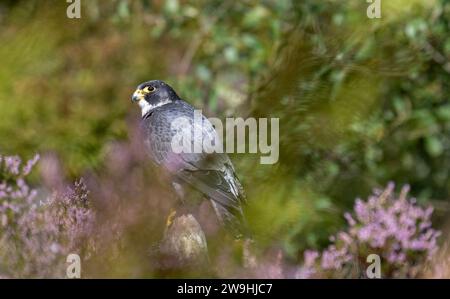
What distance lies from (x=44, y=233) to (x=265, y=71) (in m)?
2.72

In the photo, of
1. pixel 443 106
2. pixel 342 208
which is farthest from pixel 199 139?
pixel 443 106

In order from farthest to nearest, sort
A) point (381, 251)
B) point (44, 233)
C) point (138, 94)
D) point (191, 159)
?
point (138, 94)
point (191, 159)
point (381, 251)
point (44, 233)

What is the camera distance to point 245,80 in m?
4.83

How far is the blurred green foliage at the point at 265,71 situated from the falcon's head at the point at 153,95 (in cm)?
10

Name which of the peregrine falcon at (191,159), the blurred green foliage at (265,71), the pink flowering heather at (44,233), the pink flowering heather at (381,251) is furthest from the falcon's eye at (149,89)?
the pink flowering heather at (44,233)

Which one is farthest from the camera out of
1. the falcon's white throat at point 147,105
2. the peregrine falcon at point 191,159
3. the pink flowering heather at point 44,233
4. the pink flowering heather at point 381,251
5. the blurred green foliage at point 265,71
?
the falcon's white throat at point 147,105

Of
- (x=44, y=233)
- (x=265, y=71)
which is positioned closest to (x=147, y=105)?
(x=265, y=71)

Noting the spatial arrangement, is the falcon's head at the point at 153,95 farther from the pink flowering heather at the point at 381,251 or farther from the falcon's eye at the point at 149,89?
the pink flowering heather at the point at 381,251

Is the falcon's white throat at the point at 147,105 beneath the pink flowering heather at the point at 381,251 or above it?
above

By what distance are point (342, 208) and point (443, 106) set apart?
36.4 inches

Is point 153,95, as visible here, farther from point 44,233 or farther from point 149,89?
point 44,233

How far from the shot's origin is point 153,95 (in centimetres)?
352

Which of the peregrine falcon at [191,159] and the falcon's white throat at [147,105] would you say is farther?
the falcon's white throat at [147,105]

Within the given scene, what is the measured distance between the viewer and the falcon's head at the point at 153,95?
3.49 meters
